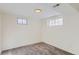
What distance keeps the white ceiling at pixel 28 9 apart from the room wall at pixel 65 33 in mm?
132

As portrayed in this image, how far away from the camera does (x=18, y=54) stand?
1.05 metres

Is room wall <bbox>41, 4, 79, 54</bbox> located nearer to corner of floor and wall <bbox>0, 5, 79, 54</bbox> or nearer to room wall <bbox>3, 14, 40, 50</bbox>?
corner of floor and wall <bbox>0, 5, 79, 54</bbox>

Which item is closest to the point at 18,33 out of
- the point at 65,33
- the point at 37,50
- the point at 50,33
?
the point at 37,50

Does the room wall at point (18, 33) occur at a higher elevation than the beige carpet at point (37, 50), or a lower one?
higher

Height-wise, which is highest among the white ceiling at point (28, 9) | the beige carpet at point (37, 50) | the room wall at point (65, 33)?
the white ceiling at point (28, 9)

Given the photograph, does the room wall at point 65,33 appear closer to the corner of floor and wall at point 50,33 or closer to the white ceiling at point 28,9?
the corner of floor and wall at point 50,33

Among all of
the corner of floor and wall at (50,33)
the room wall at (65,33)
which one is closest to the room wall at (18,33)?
the corner of floor and wall at (50,33)

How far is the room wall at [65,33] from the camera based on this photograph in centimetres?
117

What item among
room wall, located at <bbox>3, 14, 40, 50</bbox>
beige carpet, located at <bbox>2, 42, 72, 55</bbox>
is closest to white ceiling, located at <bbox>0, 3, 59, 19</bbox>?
room wall, located at <bbox>3, 14, 40, 50</bbox>

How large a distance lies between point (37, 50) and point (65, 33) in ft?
1.66

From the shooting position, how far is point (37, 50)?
1151 millimetres

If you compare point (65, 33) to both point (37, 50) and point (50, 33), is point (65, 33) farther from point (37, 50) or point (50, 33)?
point (37, 50)
